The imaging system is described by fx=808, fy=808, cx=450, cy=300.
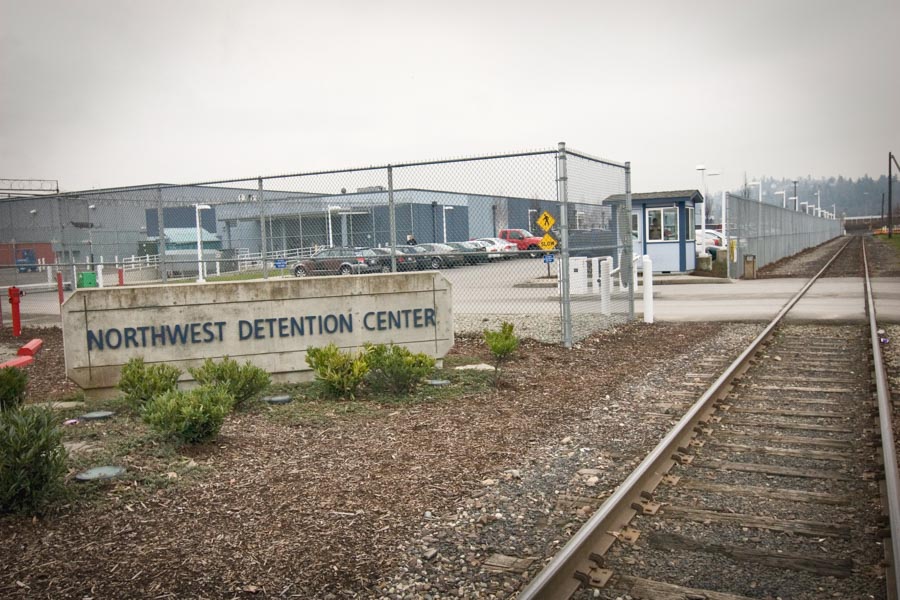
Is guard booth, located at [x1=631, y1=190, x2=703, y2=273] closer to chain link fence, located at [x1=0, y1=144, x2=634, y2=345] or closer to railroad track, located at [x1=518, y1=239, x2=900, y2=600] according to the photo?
chain link fence, located at [x1=0, y1=144, x2=634, y2=345]

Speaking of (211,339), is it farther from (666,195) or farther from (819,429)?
(666,195)

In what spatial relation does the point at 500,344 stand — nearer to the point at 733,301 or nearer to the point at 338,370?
the point at 338,370

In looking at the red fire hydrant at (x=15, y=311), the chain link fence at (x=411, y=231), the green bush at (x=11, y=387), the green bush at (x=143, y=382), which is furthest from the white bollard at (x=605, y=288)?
the red fire hydrant at (x=15, y=311)

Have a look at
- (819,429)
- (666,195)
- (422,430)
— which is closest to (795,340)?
(819,429)

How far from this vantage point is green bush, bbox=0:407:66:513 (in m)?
5.21

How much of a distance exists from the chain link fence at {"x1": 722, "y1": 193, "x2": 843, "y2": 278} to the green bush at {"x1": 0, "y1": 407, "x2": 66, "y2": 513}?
25373 millimetres

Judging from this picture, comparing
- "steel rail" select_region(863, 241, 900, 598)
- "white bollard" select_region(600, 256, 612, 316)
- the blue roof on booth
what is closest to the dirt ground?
"steel rail" select_region(863, 241, 900, 598)

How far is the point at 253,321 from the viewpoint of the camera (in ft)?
31.6

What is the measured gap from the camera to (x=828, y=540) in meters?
4.80

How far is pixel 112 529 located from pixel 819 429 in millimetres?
5964

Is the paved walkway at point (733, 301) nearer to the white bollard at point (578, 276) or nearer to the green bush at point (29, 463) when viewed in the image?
the white bollard at point (578, 276)

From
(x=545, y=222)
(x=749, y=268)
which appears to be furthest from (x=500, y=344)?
(x=749, y=268)

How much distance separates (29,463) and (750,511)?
Result: 474cm

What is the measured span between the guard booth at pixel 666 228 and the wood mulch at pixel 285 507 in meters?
22.5
